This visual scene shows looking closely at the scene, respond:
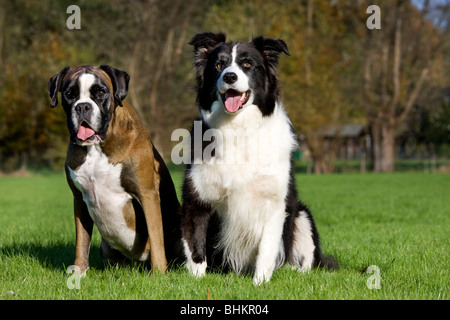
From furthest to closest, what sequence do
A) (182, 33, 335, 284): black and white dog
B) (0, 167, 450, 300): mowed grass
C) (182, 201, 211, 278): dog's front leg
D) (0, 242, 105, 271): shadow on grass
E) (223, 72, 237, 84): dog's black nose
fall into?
(0, 242, 105, 271): shadow on grass < (182, 201, 211, 278): dog's front leg < (182, 33, 335, 284): black and white dog < (223, 72, 237, 84): dog's black nose < (0, 167, 450, 300): mowed grass

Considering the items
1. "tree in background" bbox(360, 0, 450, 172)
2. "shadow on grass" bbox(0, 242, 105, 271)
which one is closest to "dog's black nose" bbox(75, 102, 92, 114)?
"shadow on grass" bbox(0, 242, 105, 271)

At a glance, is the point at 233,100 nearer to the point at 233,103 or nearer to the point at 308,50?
the point at 233,103

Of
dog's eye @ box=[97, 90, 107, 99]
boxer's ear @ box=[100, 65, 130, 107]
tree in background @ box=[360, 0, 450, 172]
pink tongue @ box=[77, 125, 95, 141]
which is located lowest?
pink tongue @ box=[77, 125, 95, 141]

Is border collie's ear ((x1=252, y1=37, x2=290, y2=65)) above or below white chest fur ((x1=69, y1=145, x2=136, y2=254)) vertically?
above

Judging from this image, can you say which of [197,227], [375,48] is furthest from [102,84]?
[375,48]

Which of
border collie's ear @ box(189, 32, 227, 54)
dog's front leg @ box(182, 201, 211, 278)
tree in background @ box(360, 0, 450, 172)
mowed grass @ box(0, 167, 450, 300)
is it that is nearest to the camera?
mowed grass @ box(0, 167, 450, 300)

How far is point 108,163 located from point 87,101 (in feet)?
1.88

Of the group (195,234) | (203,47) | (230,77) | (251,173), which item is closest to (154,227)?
(195,234)

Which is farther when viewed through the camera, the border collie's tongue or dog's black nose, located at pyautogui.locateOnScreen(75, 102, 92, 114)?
the border collie's tongue

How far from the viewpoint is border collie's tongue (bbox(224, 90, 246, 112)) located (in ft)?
14.6

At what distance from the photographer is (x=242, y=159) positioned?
4.54 metres

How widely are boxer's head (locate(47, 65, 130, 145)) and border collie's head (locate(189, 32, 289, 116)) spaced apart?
0.82m

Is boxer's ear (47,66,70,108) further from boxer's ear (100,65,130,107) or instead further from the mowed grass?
the mowed grass

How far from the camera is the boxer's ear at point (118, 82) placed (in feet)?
14.8
